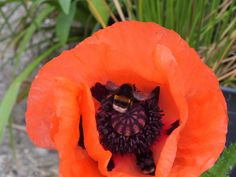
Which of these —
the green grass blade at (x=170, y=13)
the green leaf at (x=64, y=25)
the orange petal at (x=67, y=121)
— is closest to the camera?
the orange petal at (x=67, y=121)

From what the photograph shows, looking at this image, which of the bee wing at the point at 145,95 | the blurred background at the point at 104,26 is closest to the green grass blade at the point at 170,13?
the blurred background at the point at 104,26

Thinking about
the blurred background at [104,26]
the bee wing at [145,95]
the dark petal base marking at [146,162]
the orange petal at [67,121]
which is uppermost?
the orange petal at [67,121]

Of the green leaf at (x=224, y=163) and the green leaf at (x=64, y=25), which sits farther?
the green leaf at (x=64, y=25)

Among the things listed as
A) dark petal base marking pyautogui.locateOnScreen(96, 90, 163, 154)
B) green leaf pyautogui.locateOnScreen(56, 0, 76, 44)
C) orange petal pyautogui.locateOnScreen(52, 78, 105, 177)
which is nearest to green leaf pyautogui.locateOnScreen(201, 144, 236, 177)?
dark petal base marking pyautogui.locateOnScreen(96, 90, 163, 154)

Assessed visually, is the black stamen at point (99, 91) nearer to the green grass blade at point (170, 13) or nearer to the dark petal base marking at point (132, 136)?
the dark petal base marking at point (132, 136)

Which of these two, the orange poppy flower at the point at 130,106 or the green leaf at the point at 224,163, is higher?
the orange poppy flower at the point at 130,106

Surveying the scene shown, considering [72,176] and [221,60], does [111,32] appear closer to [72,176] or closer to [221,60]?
[72,176]

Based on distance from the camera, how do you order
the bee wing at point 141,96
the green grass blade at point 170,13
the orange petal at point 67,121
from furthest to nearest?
the green grass blade at point 170,13
the bee wing at point 141,96
the orange petal at point 67,121
